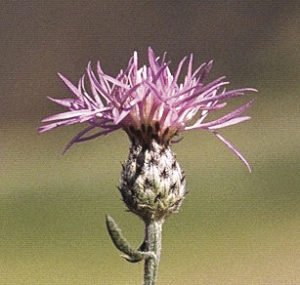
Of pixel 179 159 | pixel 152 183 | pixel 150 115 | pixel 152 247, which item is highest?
pixel 179 159

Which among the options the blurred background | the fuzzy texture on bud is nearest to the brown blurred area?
the blurred background

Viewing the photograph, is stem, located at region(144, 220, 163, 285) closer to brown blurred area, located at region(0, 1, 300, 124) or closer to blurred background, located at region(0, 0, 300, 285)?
blurred background, located at region(0, 0, 300, 285)

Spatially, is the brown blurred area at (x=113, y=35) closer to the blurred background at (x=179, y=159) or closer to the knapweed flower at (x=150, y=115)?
the blurred background at (x=179, y=159)

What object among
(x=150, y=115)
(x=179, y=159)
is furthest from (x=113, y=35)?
(x=150, y=115)

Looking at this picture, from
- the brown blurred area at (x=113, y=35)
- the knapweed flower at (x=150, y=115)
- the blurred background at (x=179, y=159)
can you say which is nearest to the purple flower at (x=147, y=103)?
the knapweed flower at (x=150, y=115)

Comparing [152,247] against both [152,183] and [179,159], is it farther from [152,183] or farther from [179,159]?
[179,159]
